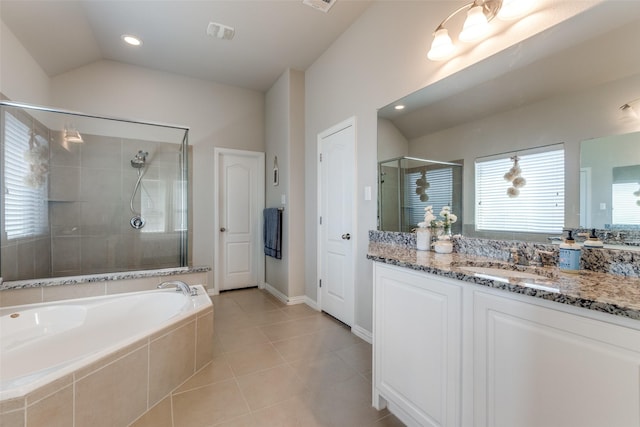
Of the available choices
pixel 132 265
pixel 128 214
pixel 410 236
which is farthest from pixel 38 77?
pixel 410 236

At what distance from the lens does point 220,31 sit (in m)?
2.70

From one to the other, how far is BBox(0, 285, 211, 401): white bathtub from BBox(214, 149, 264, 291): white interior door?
1.58m

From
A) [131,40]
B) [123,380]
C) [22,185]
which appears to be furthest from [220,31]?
[123,380]

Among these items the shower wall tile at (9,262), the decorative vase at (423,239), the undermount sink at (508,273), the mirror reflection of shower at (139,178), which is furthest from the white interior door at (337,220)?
the shower wall tile at (9,262)

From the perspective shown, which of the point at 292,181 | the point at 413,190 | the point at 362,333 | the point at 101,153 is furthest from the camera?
the point at 292,181

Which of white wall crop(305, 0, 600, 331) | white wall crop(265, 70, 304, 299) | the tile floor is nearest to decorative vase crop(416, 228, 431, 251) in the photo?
white wall crop(305, 0, 600, 331)

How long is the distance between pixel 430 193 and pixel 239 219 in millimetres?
2869

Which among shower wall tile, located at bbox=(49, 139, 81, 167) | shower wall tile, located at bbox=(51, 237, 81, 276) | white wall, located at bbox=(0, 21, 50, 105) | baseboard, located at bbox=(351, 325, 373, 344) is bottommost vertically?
baseboard, located at bbox=(351, 325, 373, 344)

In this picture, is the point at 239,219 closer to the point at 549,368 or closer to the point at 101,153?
Answer: the point at 101,153

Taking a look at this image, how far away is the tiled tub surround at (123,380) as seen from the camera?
3.52 ft

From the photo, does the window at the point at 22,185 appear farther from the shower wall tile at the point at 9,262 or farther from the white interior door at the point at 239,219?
the white interior door at the point at 239,219

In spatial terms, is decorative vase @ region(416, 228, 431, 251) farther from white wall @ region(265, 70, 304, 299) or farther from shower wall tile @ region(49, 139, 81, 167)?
shower wall tile @ region(49, 139, 81, 167)

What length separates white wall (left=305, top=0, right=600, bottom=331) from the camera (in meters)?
1.51

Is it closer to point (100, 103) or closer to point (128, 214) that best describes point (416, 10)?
point (128, 214)
